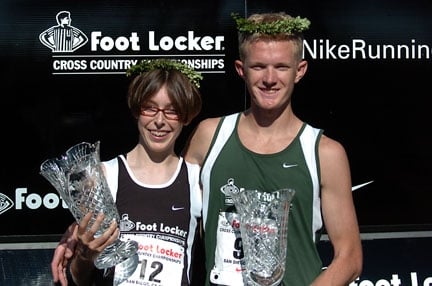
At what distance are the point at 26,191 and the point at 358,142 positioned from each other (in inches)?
59.2

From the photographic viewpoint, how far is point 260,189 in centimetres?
262

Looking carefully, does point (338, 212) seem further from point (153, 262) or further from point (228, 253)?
point (153, 262)

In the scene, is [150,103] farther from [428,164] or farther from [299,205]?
[428,164]

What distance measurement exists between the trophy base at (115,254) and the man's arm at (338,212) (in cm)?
58

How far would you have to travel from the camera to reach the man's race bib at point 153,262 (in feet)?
8.75

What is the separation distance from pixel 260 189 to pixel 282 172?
86mm

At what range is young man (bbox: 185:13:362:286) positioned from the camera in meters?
2.63

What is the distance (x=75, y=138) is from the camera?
375 centimetres

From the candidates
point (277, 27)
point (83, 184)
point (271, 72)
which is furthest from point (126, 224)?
point (277, 27)

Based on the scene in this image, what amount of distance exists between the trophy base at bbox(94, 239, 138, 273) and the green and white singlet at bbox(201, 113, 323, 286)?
0.27m

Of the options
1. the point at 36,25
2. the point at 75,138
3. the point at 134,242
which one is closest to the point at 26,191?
the point at 75,138

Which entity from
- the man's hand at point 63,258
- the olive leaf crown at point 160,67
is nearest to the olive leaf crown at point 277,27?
the olive leaf crown at point 160,67

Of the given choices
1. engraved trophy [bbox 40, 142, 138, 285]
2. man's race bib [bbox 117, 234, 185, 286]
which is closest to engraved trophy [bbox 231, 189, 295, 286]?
man's race bib [bbox 117, 234, 185, 286]

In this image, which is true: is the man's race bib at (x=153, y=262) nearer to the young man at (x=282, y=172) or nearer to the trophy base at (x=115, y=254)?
the trophy base at (x=115, y=254)
